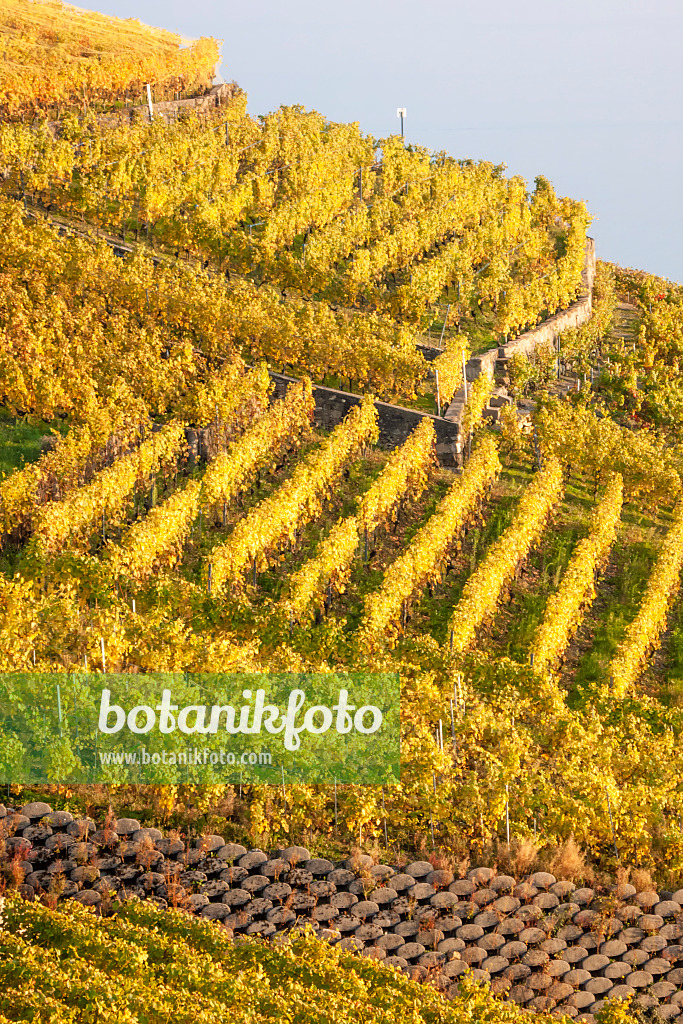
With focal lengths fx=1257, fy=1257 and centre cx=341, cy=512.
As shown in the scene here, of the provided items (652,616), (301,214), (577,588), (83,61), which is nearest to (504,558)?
(577,588)

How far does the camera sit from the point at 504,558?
24.7m

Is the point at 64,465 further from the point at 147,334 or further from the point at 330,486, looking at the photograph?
the point at 147,334

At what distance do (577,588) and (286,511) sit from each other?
5880 mm

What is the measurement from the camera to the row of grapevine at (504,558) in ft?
74.6

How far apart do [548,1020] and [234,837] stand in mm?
5419

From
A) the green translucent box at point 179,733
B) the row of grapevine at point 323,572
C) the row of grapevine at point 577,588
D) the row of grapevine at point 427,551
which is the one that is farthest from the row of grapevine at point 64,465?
the row of grapevine at point 577,588

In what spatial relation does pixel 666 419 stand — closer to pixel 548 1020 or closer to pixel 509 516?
pixel 509 516

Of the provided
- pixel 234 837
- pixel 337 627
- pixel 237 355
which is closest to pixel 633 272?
pixel 237 355

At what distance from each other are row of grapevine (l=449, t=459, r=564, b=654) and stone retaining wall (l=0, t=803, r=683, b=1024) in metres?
4.72

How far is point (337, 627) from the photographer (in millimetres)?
21328

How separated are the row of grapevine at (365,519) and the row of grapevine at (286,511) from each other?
97 centimetres

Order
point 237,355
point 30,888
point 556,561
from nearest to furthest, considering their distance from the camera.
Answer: point 30,888
point 556,561
point 237,355

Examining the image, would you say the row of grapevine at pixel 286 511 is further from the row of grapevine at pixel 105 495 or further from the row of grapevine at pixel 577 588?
the row of grapevine at pixel 577 588

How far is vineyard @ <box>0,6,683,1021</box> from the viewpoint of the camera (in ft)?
61.7
